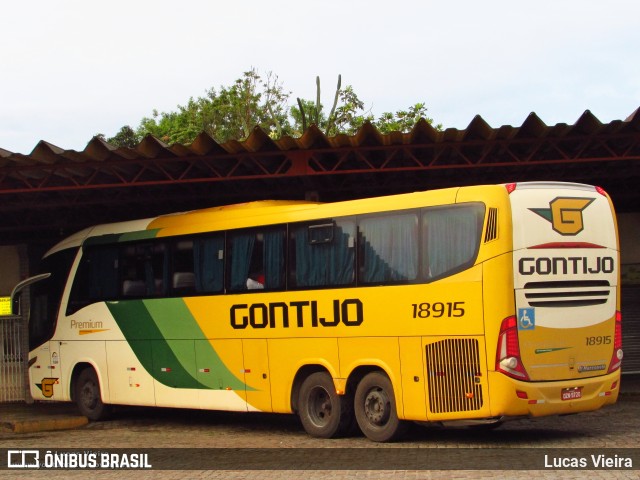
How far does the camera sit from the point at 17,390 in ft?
79.4

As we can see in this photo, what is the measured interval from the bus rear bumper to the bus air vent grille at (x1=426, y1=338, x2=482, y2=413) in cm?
27

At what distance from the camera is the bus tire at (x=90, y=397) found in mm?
19047

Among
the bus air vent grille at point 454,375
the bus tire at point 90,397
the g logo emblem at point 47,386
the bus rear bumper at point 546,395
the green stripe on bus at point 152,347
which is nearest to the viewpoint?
the bus rear bumper at point 546,395

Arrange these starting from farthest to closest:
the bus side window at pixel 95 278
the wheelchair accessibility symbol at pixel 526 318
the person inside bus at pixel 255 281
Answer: the bus side window at pixel 95 278, the person inside bus at pixel 255 281, the wheelchair accessibility symbol at pixel 526 318

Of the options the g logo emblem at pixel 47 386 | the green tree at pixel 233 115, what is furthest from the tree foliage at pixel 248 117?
the g logo emblem at pixel 47 386

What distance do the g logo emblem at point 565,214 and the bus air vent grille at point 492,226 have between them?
507mm

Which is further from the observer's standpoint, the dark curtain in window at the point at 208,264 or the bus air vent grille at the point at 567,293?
the dark curtain in window at the point at 208,264

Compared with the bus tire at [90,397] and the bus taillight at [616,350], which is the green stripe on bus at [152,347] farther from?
the bus taillight at [616,350]

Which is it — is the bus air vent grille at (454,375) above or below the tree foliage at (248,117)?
below

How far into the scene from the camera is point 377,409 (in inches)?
552

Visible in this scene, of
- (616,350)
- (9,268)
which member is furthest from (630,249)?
(9,268)

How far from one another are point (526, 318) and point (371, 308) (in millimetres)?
2278

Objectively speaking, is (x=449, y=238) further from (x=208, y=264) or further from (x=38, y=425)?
(x=38, y=425)

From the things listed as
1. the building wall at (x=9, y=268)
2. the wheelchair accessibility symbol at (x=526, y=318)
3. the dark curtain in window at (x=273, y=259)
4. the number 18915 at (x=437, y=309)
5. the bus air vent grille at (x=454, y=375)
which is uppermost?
the building wall at (x=9, y=268)
